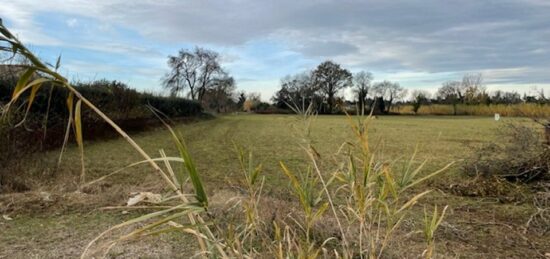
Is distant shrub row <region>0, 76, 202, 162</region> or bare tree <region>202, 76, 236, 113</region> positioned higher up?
bare tree <region>202, 76, 236, 113</region>

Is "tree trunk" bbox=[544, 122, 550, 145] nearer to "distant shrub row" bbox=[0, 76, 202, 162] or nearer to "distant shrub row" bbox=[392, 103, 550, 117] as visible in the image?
"distant shrub row" bbox=[0, 76, 202, 162]

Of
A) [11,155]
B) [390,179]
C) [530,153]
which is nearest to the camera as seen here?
[390,179]

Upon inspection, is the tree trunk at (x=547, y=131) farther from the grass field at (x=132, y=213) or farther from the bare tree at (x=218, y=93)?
the bare tree at (x=218, y=93)

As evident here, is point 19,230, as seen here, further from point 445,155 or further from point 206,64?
point 206,64

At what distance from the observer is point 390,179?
136 centimetres

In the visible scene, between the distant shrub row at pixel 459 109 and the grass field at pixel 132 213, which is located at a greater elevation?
the distant shrub row at pixel 459 109

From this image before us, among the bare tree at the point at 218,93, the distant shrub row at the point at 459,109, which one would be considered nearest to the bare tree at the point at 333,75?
the distant shrub row at the point at 459,109

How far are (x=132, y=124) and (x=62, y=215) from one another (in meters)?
14.5

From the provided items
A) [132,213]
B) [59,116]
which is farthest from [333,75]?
[132,213]

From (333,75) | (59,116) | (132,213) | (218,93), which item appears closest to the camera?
(132,213)

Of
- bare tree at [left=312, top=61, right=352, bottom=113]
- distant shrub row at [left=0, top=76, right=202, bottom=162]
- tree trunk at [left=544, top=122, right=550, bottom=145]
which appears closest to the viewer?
distant shrub row at [left=0, top=76, right=202, bottom=162]

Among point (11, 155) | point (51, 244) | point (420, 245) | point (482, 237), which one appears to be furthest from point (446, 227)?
point (11, 155)

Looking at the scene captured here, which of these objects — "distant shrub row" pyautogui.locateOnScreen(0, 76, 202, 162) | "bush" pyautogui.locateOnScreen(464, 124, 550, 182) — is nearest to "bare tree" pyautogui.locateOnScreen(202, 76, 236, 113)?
"distant shrub row" pyautogui.locateOnScreen(0, 76, 202, 162)

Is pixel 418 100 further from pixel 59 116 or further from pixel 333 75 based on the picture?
pixel 59 116
